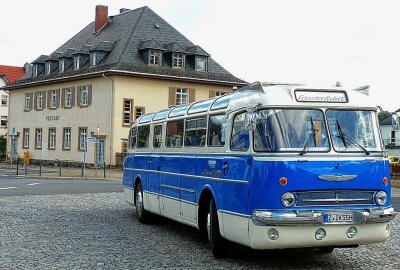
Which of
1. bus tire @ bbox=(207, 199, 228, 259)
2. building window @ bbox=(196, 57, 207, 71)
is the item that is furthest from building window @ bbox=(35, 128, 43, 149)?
bus tire @ bbox=(207, 199, 228, 259)

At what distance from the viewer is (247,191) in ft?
31.3

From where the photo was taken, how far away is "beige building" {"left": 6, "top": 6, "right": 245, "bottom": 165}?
172 ft

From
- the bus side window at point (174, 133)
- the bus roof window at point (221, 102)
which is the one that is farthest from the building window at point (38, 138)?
the bus roof window at point (221, 102)

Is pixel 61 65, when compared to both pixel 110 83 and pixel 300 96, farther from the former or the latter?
pixel 300 96

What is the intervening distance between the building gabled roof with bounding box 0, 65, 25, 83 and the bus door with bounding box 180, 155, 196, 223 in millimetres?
86620

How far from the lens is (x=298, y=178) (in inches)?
362

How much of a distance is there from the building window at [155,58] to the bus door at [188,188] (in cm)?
4149

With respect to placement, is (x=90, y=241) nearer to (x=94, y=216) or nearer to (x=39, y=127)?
(x=94, y=216)

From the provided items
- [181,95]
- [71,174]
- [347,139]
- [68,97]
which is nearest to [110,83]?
[181,95]

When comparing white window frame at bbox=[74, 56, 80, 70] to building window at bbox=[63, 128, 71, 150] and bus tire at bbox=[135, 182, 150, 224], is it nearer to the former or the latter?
building window at bbox=[63, 128, 71, 150]

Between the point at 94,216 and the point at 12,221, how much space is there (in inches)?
83.3

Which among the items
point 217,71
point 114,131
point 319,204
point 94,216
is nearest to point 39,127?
point 114,131

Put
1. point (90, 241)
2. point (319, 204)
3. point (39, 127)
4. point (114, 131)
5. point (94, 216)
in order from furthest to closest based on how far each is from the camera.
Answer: point (39, 127) < point (114, 131) < point (94, 216) < point (90, 241) < point (319, 204)

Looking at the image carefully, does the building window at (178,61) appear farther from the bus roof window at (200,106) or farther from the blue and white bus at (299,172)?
the blue and white bus at (299,172)
